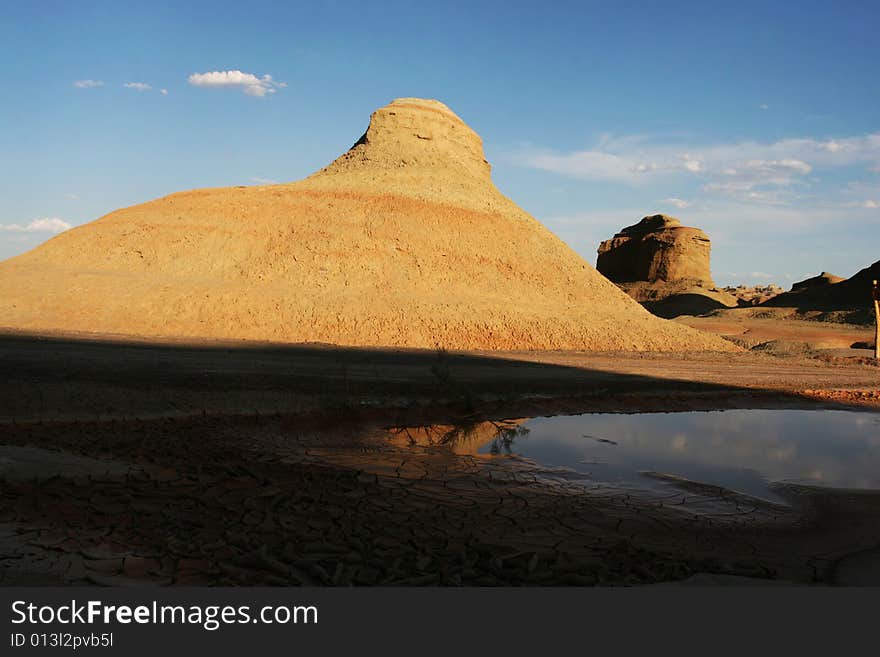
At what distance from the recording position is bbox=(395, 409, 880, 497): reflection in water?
1005 centimetres

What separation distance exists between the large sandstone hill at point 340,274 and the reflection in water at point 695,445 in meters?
15.0

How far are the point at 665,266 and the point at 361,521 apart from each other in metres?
77.7

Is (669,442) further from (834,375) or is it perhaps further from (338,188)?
(338,188)

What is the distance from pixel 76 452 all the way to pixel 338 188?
30435 millimetres

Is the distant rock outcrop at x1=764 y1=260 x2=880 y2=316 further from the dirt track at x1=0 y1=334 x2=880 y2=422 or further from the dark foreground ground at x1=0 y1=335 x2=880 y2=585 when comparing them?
the dark foreground ground at x1=0 y1=335 x2=880 y2=585

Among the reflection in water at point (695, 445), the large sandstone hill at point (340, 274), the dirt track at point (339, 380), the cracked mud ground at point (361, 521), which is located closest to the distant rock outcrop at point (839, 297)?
the large sandstone hill at point (340, 274)

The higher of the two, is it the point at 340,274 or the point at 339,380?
the point at 340,274

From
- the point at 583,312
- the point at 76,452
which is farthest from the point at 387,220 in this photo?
the point at 76,452

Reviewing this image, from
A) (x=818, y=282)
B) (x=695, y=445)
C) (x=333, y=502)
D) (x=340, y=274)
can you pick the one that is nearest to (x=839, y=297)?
(x=818, y=282)

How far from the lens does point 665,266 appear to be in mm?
79312

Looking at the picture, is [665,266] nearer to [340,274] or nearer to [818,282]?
[818,282]

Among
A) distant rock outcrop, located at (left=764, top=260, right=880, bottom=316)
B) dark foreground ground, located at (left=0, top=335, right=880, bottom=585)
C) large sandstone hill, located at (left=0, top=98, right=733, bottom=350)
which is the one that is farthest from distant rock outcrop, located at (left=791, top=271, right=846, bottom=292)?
dark foreground ground, located at (left=0, top=335, right=880, bottom=585)

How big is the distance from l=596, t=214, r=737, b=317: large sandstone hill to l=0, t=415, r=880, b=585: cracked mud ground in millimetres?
67723

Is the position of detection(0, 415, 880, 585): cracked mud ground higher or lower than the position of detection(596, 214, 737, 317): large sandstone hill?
lower
